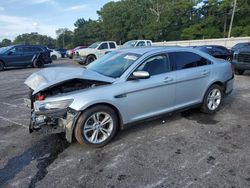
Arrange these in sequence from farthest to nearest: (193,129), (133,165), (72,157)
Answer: (193,129) < (72,157) < (133,165)

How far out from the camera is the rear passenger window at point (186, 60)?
500 cm

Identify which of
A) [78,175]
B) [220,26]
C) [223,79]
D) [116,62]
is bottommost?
A: [78,175]

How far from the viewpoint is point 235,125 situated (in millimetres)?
5027

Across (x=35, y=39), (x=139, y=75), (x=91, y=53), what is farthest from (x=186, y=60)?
(x=35, y=39)

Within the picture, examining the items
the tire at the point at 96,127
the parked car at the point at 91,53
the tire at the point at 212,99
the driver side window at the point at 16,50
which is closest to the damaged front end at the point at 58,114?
the tire at the point at 96,127

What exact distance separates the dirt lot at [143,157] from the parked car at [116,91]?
0.36 m

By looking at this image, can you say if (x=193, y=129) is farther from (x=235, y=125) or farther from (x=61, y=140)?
(x=61, y=140)

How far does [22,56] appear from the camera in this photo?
17.2m

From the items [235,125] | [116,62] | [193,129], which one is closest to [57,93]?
[116,62]

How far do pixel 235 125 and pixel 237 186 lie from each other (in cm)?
227

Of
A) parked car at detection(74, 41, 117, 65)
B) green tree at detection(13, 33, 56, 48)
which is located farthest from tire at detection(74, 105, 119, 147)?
green tree at detection(13, 33, 56, 48)

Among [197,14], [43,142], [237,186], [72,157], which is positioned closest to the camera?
[237,186]

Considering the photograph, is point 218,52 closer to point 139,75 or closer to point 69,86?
point 139,75

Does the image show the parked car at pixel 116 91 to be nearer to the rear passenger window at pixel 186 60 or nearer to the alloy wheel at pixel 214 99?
the rear passenger window at pixel 186 60
